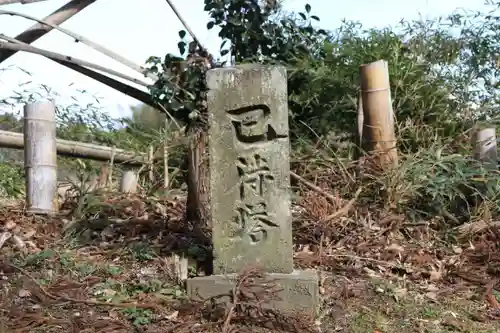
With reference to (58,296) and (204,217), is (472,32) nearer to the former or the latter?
(204,217)

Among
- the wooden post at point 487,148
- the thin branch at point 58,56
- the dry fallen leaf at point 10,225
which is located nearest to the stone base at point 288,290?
the dry fallen leaf at point 10,225

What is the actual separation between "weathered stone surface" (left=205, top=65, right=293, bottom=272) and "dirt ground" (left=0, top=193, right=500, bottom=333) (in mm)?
176

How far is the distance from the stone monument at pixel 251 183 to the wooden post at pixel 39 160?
1.85m

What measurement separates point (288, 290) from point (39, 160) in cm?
236

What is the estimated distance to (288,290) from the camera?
10.0 feet

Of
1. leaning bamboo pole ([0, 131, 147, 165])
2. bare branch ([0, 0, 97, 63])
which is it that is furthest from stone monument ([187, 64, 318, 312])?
bare branch ([0, 0, 97, 63])

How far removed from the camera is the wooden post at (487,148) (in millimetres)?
4562

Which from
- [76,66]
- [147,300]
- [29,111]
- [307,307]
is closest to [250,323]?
[307,307]

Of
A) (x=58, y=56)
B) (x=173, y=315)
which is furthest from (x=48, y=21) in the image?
(x=173, y=315)

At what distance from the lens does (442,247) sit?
157 inches

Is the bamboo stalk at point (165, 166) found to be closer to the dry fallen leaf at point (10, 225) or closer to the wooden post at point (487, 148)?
the dry fallen leaf at point (10, 225)

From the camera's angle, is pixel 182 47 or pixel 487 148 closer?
pixel 487 148

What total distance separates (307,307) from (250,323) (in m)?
0.33

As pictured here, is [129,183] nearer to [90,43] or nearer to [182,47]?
[182,47]
